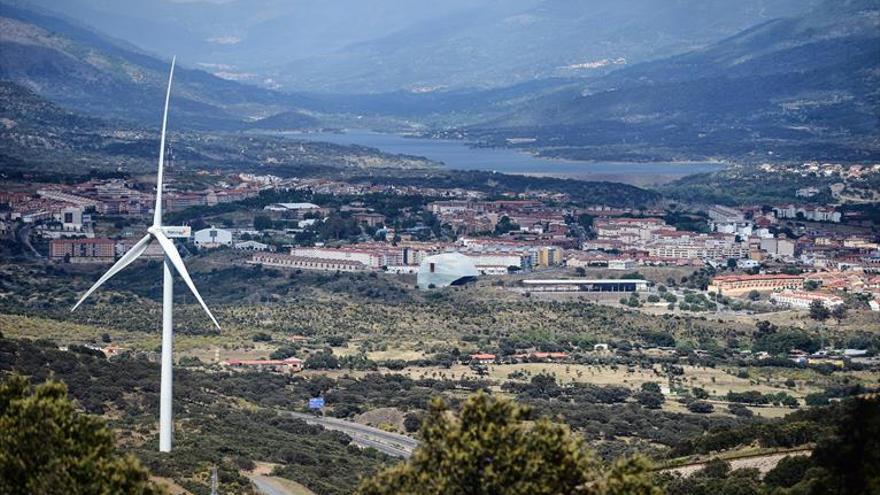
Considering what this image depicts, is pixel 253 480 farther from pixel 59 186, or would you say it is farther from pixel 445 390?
pixel 59 186

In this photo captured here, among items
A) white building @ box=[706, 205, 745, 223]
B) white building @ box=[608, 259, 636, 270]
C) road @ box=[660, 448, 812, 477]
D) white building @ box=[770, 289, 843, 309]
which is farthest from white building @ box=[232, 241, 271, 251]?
road @ box=[660, 448, 812, 477]

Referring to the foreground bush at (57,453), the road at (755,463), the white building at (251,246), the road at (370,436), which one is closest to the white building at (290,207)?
the white building at (251,246)

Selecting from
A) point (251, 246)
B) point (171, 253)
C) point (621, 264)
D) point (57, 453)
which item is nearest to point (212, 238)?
point (251, 246)

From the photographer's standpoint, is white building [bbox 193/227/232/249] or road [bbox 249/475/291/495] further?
white building [bbox 193/227/232/249]

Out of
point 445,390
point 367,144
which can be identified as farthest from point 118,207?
point 367,144

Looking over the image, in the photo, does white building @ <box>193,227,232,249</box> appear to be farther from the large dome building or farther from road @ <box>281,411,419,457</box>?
road @ <box>281,411,419,457</box>
